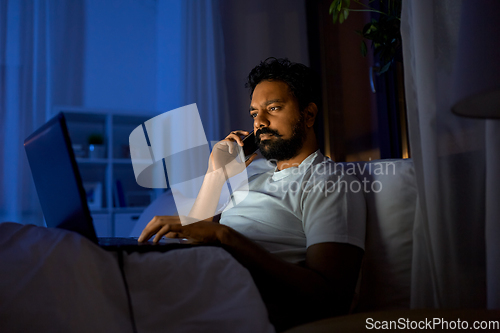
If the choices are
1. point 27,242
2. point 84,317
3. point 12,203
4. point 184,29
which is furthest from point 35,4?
point 84,317

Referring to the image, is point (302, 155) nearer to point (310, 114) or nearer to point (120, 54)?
Answer: point (310, 114)

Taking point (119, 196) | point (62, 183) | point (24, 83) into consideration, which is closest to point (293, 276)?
point (62, 183)

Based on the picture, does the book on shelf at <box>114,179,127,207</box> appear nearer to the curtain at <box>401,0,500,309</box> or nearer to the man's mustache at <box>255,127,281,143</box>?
the man's mustache at <box>255,127,281,143</box>

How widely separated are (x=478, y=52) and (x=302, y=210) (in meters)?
0.63

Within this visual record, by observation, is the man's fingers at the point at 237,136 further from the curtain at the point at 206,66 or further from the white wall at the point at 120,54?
the white wall at the point at 120,54

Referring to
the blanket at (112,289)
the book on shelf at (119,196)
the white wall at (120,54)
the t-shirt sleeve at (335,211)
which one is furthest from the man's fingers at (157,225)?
the white wall at (120,54)

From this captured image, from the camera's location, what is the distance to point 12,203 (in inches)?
88.2

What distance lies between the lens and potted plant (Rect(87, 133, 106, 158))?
8.63ft

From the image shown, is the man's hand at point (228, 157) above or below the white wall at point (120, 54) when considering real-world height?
below

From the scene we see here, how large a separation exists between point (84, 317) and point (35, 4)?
8.64 feet

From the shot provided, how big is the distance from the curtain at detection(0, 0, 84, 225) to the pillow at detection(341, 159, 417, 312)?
80.4 inches

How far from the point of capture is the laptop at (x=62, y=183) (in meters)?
0.73

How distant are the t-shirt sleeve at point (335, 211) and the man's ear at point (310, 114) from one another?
1.32 feet

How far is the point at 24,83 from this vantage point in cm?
238
